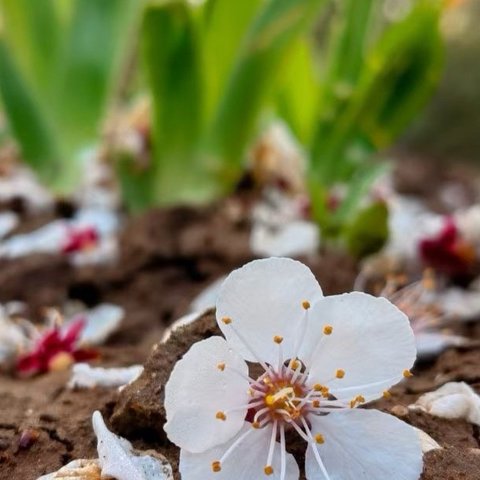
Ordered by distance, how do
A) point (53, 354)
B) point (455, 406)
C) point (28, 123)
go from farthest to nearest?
point (28, 123), point (53, 354), point (455, 406)

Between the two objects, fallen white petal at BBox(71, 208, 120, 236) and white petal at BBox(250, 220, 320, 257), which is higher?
white petal at BBox(250, 220, 320, 257)

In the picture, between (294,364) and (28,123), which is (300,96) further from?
(294,364)

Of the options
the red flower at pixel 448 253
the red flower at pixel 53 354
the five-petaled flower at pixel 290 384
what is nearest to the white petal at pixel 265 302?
the five-petaled flower at pixel 290 384

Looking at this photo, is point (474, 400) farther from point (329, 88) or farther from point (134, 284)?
point (329, 88)

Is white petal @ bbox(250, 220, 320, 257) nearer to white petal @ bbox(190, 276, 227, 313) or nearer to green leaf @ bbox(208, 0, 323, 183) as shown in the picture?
white petal @ bbox(190, 276, 227, 313)

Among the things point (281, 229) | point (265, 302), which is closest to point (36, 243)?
point (281, 229)

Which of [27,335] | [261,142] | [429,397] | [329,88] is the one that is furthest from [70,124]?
[429,397]

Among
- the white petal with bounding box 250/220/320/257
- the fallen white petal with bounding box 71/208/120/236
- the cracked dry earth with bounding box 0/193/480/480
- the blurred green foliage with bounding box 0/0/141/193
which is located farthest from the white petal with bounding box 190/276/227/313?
the blurred green foliage with bounding box 0/0/141/193

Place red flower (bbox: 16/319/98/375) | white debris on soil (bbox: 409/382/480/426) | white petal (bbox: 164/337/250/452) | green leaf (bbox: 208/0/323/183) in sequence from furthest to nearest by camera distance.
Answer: green leaf (bbox: 208/0/323/183), red flower (bbox: 16/319/98/375), white debris on soil (bbox: 409/382/480/426), white petal (bbox: 164/337/250/452)
